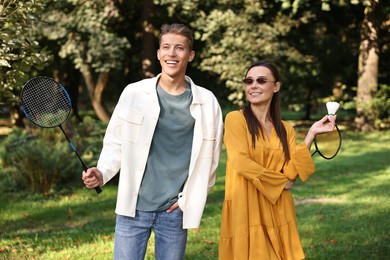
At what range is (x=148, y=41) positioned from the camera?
20.3 metres

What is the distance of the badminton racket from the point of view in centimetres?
394

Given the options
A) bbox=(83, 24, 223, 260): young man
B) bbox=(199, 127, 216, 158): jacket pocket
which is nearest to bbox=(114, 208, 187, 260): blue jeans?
bbox=(83, 24, 223, 260): young man

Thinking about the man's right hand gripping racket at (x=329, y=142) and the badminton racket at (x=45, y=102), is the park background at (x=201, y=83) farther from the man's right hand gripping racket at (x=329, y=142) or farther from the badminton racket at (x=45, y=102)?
the man's right hand gripping racket at (x=329, y=142)

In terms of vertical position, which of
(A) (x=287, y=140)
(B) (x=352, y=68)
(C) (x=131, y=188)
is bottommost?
(C) (x=131, y=188)

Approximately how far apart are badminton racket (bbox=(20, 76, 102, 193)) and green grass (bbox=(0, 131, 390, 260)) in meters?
2.68

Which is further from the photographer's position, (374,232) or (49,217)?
(49,217)

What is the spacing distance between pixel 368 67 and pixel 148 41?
878 centimetres

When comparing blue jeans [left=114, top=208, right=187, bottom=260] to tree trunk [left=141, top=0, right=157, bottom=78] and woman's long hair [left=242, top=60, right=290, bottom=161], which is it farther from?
tree trunk [left=141, top=0, right=157, bottom=78]

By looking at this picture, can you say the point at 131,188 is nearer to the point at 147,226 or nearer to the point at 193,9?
the point at 147,226

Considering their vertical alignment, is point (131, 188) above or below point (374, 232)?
above

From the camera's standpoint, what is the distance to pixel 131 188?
11.5 feet

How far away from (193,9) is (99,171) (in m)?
14.0

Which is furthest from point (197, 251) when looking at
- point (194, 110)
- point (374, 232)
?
point (194, 110)

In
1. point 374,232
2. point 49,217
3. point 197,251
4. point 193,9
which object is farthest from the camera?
point 193,9
